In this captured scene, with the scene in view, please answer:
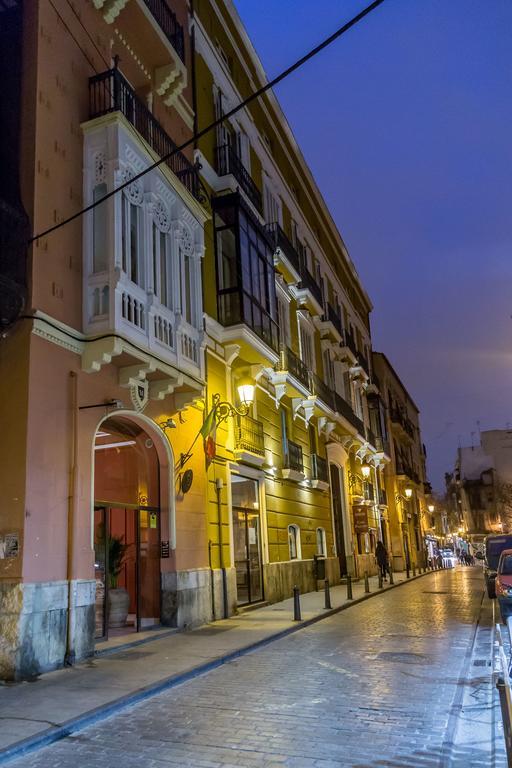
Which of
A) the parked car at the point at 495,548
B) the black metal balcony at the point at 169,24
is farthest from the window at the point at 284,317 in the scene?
the parked car at the point at 495,548

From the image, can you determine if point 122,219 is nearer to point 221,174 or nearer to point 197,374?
point 197,374

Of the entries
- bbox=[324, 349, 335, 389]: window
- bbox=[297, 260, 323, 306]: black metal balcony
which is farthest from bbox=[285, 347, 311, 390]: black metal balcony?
bbox=[324, 349, 335, 389]: window

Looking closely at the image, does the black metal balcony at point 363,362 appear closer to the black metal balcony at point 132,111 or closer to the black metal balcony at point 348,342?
the black metal balcony at point 348,342

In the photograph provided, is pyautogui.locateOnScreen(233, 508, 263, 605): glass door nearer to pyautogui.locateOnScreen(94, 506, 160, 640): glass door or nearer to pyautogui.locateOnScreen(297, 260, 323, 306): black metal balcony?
pyautogui.locateOnScreen(94, 506, 160, 640): glass door

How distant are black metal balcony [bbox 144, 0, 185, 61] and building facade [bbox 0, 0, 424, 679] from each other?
2.6 inches

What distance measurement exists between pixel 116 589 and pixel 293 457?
1025 centimetres

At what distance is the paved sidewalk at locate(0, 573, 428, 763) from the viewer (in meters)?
6.20

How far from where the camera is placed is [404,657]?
9.44 metres

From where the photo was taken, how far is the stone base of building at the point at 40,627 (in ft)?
27.7

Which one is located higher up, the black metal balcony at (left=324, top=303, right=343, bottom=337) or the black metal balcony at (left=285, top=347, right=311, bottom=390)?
the black metal balcony at (left=324, top=303, right=343, bottom=337)

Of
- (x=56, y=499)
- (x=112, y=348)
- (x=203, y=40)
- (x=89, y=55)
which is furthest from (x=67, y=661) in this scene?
(x=203, y=40)

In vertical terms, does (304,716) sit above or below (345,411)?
below

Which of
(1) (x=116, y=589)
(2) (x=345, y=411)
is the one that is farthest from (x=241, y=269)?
(2) (x=345, y=411)

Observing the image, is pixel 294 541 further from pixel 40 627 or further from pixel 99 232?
pixel 99 232
